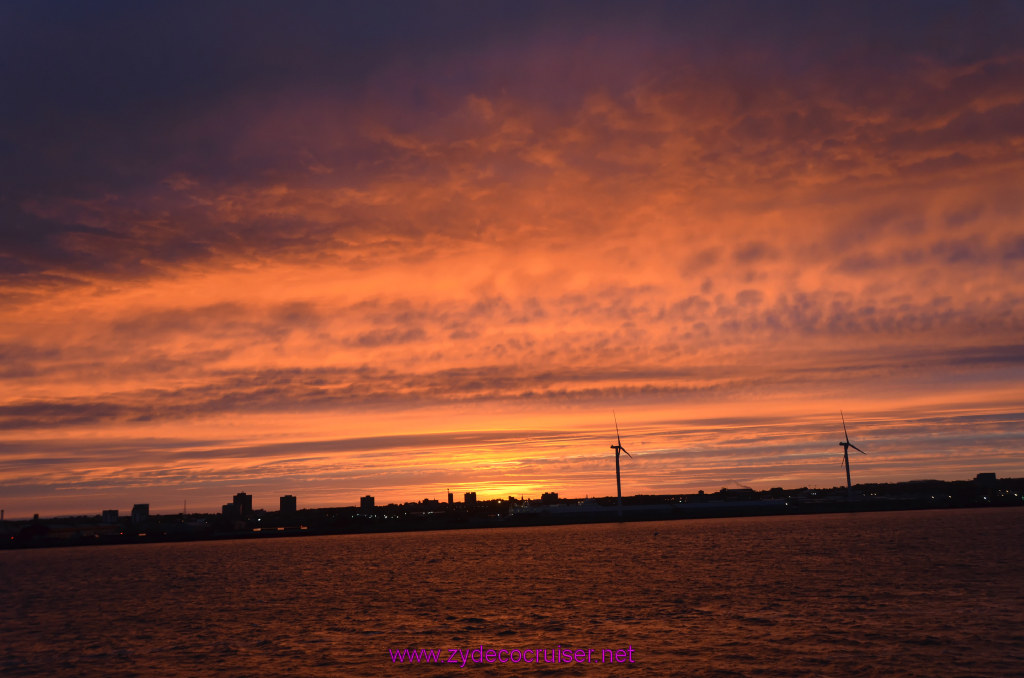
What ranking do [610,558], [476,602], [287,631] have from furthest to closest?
[610,558] → [476,602] → [287,631]

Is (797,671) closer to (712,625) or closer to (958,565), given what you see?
(712,625)

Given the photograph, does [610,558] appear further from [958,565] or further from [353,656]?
[353,656]

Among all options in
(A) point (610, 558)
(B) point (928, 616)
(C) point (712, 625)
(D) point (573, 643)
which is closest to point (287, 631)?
(D) point (573, 643)

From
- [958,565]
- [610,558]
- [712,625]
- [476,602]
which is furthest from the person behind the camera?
[610,558]

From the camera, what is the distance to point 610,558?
545ft

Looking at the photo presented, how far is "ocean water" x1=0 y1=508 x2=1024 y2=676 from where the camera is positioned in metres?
59.6

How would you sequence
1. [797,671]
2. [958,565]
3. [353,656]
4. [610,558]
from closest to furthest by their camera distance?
[797,671], [353,656], [958,565], [610,558]

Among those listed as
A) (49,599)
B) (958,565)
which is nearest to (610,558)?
(958,565)

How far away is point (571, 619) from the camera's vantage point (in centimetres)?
8006

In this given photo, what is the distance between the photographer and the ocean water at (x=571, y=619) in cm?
5962

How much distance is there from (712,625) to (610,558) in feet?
312

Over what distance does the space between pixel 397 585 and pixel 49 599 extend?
181 ft

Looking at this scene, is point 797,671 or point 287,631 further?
point 287,631

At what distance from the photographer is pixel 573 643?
66.8 meters
